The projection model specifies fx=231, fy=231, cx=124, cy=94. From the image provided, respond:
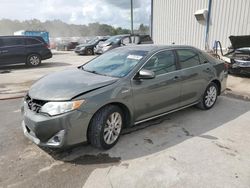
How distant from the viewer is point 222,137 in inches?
147

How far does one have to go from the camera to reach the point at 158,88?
3.84 m

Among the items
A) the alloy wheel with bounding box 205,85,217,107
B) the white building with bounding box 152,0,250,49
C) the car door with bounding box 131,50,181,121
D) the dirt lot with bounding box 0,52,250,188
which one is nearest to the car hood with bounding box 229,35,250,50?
the white building with bounding box 152,0,250,49

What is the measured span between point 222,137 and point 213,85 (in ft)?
5.44

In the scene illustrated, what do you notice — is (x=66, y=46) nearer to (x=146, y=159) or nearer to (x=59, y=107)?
(x=59, y=107)

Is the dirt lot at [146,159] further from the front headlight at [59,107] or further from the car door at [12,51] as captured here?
the car door at [12,51]

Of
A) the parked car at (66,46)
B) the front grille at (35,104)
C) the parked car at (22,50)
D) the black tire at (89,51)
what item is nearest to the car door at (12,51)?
the parked car at (22,50)

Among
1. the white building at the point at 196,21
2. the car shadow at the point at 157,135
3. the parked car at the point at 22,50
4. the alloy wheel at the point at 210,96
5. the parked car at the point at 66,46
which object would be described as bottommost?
the parked car at the point at 66,46

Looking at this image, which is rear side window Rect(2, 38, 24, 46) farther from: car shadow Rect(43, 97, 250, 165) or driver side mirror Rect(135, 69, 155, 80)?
driver side mirror Rect(135, 69, 155, 80)

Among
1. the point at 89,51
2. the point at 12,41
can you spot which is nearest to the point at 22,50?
the point at 12,41

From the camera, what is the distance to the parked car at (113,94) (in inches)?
115

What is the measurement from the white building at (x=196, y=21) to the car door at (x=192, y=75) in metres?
7.85

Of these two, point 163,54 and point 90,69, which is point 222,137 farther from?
point 90,69

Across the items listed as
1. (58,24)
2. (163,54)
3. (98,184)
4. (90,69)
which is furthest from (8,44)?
(58,24)

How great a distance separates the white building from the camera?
36.6 ft
